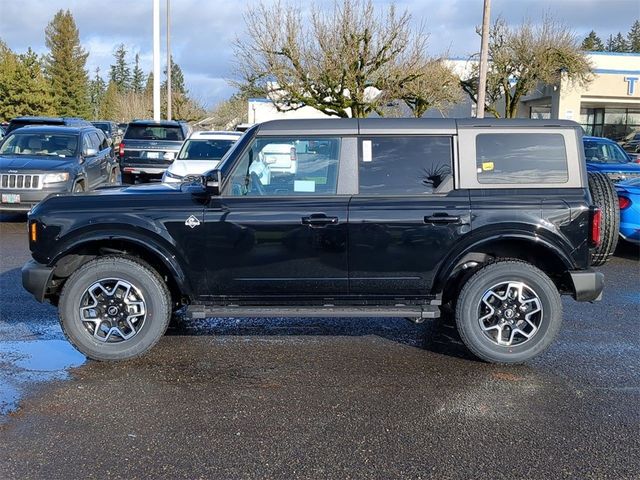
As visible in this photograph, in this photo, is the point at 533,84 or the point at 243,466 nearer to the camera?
the point at 243,466

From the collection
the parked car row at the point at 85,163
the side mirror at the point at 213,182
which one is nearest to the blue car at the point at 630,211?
the parked car row at the point at 85,163

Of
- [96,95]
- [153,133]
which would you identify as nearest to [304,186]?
[153,133]

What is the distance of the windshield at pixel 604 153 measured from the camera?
13523 mm

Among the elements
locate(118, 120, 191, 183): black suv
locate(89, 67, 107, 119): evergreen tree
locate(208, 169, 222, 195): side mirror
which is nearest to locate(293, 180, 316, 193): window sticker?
locate(208, 169, 222, 195): side mirror

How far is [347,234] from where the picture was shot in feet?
16.1

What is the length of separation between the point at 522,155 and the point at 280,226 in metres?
2.04

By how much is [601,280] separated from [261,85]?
2022 centimetres

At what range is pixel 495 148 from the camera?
5.08m

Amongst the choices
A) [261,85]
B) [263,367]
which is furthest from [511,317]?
[261,85]

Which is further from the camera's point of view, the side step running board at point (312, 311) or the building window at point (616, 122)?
the building window at point (616, 122)

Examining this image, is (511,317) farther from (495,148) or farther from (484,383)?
(495,148)

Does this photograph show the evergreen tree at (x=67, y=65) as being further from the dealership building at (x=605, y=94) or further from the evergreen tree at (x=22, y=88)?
the dealership building at (x=605, y=94)

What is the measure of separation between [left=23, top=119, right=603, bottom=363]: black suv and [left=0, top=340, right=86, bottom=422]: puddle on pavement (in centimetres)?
25

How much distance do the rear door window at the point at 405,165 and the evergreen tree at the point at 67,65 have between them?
6859 cm
